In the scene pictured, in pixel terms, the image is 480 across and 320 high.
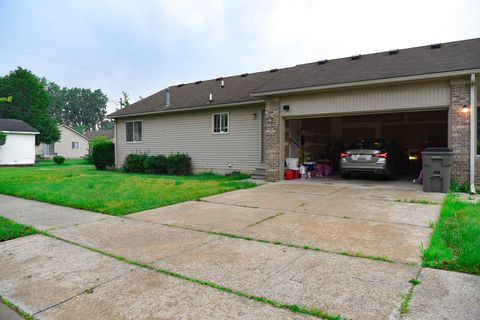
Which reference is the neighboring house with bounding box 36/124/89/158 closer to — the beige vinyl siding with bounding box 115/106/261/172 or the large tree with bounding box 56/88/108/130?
the beige vinyl siding with bounding box 115/106/261/172

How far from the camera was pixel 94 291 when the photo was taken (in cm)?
305

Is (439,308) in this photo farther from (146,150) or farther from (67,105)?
(67,105)

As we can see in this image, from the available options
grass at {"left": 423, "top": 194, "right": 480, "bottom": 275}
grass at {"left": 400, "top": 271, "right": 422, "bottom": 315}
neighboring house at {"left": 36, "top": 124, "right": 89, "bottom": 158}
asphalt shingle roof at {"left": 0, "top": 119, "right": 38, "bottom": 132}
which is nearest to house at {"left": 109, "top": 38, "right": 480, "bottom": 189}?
grass at {"left": 423, "top": 194, "right": 480, "bottom": 275}

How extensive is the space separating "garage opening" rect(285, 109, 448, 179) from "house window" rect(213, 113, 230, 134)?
3.18 meters

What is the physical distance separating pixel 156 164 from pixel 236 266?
1328cm

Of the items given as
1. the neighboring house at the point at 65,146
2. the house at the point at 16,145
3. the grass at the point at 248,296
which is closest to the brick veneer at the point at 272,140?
the grass at the point at 248,296

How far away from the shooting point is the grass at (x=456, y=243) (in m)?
3.41

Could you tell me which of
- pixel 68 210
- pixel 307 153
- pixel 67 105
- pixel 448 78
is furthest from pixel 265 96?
pixel 67 105

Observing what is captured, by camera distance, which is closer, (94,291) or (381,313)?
(381,313)

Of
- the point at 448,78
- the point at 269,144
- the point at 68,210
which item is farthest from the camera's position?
the point at 269,144

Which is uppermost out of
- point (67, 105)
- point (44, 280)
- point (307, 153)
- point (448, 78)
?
point (67, 105)

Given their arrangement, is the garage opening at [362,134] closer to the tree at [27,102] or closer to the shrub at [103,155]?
the shrub at [103,155]

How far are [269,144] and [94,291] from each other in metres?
9.49

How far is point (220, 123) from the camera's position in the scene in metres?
14.9
